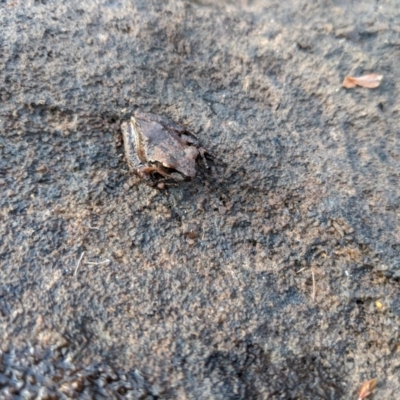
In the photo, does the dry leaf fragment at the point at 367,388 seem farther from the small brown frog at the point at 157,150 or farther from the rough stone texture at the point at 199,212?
the small brown frog at the point at 157,150

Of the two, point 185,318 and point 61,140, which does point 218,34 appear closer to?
point 61,140

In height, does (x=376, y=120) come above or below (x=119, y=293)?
above

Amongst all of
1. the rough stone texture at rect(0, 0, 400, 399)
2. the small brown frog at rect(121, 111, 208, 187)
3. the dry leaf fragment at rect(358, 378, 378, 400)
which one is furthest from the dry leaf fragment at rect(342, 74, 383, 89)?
the dry leaf fragment at rect(358, 378, 378, 400)

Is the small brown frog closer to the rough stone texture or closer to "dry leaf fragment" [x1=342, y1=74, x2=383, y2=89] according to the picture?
A: the rough stone texture

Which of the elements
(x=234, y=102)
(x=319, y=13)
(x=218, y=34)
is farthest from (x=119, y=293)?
(x=319, y=13)

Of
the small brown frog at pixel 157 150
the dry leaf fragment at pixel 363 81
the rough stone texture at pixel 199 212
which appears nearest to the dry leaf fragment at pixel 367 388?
the rough stone texture at pixel 199 212
